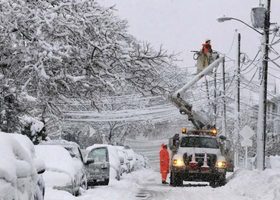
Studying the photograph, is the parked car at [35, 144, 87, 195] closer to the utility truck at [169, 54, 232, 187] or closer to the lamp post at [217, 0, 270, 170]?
the utility truck at [169, 54, 232, 187]

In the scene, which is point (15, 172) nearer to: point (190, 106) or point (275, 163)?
point (190, 106)

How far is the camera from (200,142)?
88.6ft

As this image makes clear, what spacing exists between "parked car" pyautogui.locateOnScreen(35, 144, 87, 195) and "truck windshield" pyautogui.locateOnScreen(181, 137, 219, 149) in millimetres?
10010

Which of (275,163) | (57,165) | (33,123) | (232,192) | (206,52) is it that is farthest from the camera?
(275,163)

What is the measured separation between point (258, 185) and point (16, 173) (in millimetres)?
15403

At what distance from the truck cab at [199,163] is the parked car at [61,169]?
9017 millimetres

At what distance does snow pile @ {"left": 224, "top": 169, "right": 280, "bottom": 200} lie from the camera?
18.2 meters

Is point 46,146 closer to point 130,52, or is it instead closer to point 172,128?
point 130,52

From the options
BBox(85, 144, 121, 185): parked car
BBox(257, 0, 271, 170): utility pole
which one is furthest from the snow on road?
BBox(257, 0, 271, 170): utility pole

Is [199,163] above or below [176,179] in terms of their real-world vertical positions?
above

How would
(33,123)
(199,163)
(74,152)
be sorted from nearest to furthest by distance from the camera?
(74,152) → (33,123) → (199,163)

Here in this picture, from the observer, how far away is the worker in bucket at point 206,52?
31984 mm

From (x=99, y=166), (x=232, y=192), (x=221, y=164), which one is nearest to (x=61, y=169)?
(x=232, y=192)

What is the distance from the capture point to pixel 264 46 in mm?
27266
